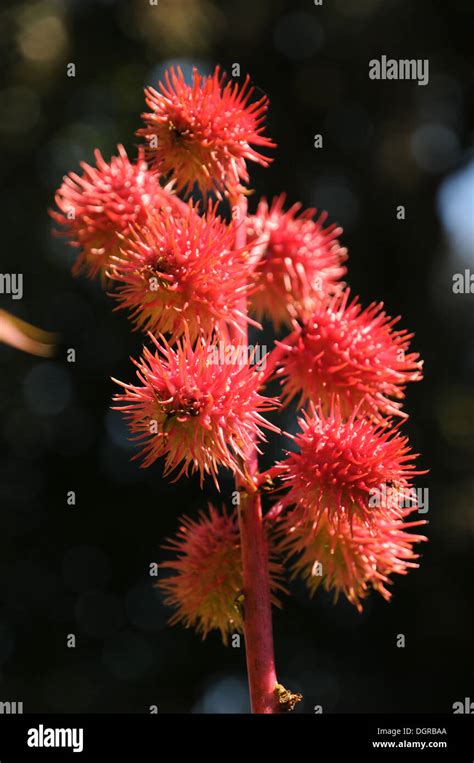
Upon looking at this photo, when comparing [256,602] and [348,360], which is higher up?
[348,360]

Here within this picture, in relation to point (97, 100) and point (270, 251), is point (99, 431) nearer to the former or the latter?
point (97, 100)

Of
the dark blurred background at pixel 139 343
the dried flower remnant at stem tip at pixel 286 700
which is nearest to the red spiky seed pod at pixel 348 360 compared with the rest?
the dried flower remnant at stem tip at pixel 286 700

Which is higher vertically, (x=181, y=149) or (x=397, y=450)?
(x=181, y=149)

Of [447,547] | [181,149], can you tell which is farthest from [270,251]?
[447,547]

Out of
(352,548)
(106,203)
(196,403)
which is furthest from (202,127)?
(352,548)

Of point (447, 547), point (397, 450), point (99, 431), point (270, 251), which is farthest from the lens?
point (99, 431)

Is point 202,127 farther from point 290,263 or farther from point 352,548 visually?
point 352,548

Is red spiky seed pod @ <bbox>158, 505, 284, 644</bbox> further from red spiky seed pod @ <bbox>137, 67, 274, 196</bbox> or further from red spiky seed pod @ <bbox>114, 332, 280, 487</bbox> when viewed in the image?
red spiky seed pod @ <bbox>137, 67, 274, 196</bbox>

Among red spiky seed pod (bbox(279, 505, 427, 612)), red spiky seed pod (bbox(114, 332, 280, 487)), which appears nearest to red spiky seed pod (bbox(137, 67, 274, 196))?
red spiky seed pod (bbox(114, 332, 280, 487))
